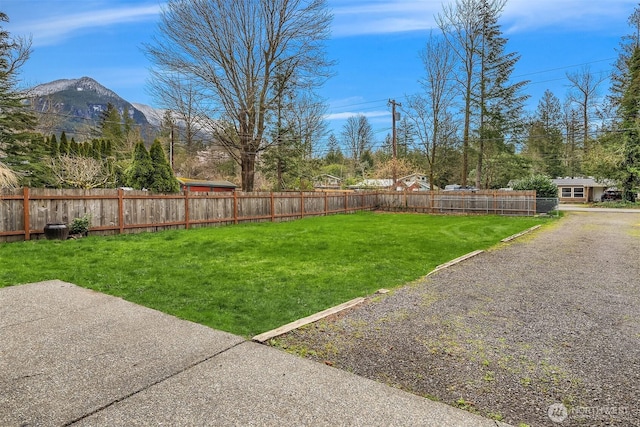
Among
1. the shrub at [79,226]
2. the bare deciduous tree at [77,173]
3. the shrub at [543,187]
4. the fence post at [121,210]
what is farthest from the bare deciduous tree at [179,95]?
the shrub at [543,187]

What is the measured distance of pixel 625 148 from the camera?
26406mm

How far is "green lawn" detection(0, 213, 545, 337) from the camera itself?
14.1 feet

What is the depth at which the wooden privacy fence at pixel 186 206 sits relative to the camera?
8.93m

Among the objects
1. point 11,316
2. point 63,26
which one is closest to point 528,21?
point 63,26

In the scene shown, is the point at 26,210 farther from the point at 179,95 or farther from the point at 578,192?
the point at 578,192

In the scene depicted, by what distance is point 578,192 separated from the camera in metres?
37.7

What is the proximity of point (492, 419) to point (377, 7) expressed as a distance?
13.9 metres

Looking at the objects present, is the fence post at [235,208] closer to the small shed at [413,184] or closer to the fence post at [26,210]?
the fence post at [26,210]

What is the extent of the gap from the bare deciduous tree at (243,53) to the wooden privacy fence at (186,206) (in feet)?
13.5

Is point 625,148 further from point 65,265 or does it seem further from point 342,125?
point 65,265

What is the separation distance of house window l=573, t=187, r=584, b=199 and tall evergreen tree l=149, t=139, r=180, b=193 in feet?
130

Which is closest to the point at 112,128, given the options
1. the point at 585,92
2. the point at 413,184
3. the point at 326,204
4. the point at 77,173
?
the point at 77,173

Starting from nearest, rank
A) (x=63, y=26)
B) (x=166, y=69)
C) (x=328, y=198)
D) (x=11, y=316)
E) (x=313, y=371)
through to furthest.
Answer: (x=313, y=371) → (x=11, y=316) → (x=63, y=26) → (x=166, y=69) → (x=328, y=198)

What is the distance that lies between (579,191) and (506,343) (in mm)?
43215
